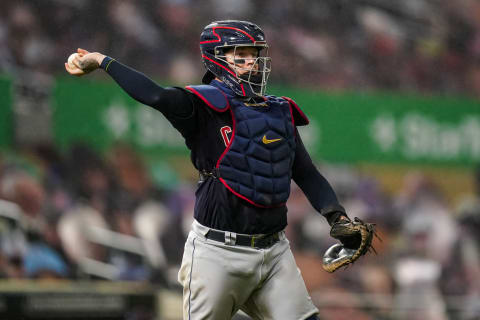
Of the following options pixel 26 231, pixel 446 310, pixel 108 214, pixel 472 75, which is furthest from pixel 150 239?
pixel 472 75

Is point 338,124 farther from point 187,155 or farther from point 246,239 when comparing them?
point 246,239

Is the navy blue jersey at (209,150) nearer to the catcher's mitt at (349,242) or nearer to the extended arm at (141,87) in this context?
the extended arm at (141,87)

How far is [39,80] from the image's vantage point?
8609mm

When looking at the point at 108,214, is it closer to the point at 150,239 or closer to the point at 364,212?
the point at 150,239

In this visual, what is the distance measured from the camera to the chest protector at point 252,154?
3680mm

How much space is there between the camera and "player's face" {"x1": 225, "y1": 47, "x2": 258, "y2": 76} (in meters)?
3.86

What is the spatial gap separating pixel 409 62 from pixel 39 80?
5.03m

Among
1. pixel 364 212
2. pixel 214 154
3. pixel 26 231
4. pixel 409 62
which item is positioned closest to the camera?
pixel 214 154

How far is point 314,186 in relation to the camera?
4.03 metres

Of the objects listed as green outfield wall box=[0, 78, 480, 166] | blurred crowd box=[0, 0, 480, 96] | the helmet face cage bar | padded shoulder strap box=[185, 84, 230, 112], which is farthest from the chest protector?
blurred crowd box=[0, 0, 480, 96]

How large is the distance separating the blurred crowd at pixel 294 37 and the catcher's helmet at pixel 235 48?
5.10 meters

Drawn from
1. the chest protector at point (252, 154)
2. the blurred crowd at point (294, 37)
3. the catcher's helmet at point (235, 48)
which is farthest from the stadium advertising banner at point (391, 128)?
the chest protector at point (252, 154)

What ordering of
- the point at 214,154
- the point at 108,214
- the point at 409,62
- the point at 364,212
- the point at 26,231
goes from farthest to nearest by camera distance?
the point at 409,62 → the point at 364,212 → the point at 108,214 → the point at 26,231 → the point at 214,154

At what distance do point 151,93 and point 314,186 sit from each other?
1.02m
